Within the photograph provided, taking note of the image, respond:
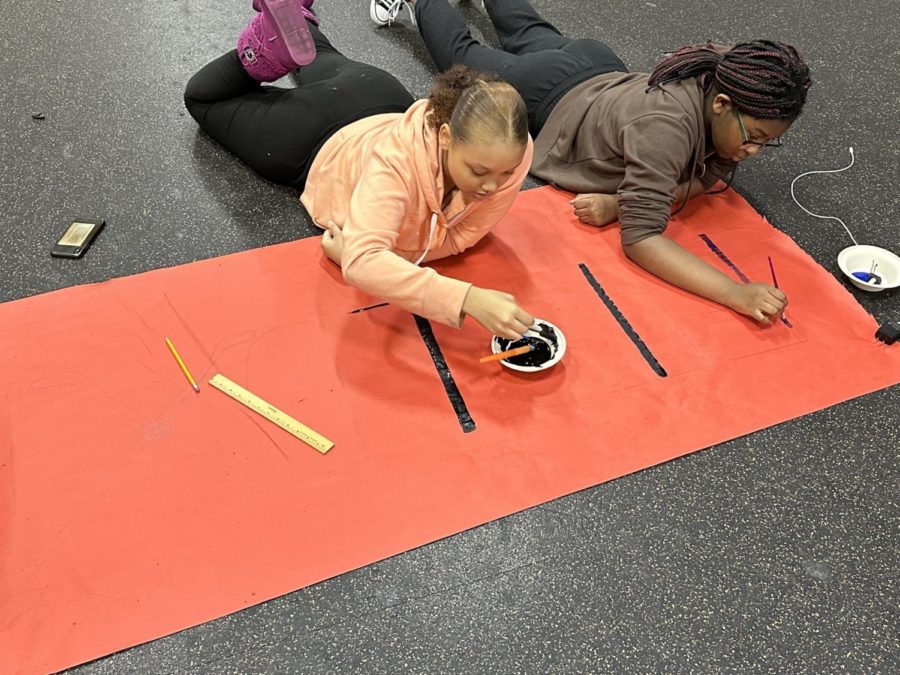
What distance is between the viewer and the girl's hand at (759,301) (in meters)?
1.24

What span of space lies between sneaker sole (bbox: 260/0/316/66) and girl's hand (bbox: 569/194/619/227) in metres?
0.69

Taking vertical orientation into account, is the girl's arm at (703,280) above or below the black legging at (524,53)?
below

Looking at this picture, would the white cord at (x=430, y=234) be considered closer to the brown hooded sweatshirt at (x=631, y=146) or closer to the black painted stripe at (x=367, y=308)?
the black painted stripe at (x=367, y=308)

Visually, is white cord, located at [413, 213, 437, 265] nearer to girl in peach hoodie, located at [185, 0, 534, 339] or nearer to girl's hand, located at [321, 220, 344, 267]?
girl in peach hoodie, located at [185, 0, 534, 339]

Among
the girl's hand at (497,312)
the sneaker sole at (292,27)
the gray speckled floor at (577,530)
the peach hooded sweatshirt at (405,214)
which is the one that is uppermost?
the sneaker sole at (292,27)

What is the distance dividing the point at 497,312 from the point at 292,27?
863mm

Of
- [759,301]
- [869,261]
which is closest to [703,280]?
[759,301]

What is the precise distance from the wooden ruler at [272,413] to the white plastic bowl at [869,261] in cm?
113

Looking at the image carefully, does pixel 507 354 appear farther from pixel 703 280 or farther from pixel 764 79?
pixel 764 79

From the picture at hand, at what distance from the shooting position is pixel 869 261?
1393 mm

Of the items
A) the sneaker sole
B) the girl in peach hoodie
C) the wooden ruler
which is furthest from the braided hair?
the wooden ruler

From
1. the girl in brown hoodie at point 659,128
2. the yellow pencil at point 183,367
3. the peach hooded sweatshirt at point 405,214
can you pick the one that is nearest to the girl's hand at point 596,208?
the girl in brown hoodie at point 659,128

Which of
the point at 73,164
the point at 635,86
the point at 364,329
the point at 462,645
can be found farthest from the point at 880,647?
the point at 73,164

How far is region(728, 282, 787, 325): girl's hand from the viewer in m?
1.24
